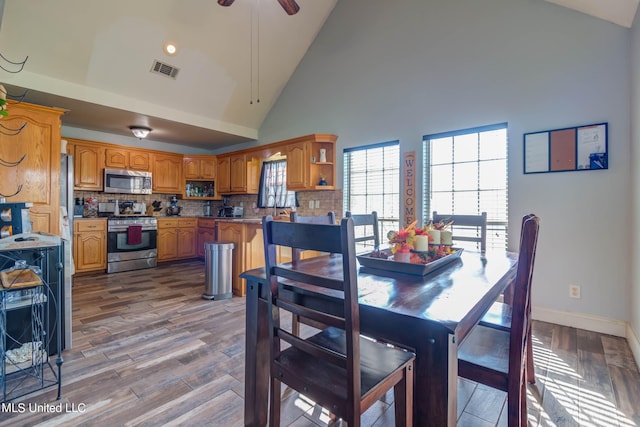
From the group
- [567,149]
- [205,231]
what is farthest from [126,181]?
[567,149]

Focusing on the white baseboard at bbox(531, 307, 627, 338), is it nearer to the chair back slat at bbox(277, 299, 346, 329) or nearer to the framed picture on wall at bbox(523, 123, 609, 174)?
the framed picture on wall at bbox(523, 123, 609, 174)

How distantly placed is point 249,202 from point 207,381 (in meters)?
4.52

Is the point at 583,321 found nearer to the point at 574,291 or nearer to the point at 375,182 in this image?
the point at 574,291

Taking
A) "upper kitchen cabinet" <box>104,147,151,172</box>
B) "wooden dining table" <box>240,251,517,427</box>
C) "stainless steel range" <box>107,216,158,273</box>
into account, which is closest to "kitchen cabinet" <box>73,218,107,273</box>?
"stainless steel range" <box>107,216,158,273</box>

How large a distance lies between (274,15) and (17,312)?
4258 millimetres

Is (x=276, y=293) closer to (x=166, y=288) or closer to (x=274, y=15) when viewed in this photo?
(x=166, y=288)

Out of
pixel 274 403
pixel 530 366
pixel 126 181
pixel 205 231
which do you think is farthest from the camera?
pixel 205 231

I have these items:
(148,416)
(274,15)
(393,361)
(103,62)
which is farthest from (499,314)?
(103,62)

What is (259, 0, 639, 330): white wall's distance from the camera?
256cm

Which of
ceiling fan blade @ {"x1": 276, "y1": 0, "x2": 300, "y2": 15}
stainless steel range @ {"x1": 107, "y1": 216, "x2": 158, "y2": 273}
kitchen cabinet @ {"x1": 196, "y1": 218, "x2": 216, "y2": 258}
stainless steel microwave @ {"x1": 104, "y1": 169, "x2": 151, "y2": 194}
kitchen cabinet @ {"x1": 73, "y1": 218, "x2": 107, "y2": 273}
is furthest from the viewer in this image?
kitchen cabinet @ {"x1": 196, "y1": 218, "x2": 216, "y2": 258}

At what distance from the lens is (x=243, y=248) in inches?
148

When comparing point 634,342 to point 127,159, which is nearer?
point 634,342

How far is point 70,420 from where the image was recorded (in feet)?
5.20

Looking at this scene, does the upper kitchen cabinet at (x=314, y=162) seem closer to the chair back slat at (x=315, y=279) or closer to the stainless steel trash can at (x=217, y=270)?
the stainless steel trash can at (x=217, y=270)
